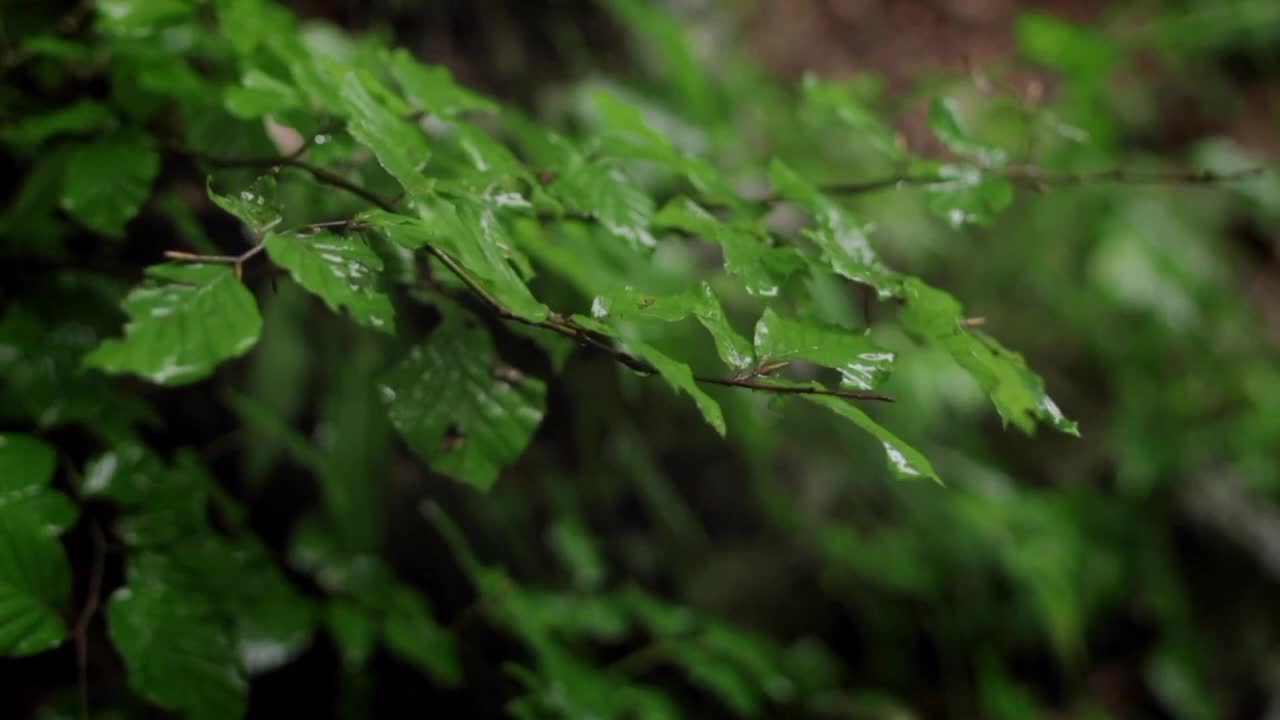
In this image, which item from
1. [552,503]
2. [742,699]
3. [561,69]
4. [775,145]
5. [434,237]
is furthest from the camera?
[775,145]

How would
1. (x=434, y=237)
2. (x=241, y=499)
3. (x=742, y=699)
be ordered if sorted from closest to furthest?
(x=434, y=237)
(x=742, y=699)
(x=241, y=499)

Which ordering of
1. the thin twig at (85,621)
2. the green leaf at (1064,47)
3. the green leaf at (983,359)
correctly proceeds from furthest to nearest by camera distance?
the green leaf at (1064,47) → the thin twig at (85,621) → the green leaf at (983,359)

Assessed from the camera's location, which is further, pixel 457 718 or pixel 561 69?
pixel 561 69

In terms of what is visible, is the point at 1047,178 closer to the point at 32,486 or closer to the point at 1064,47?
the point at 32,486

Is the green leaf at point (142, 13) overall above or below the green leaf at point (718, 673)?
above

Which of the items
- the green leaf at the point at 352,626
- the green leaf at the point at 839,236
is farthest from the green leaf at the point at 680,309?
the green leaf at the point at 352,626

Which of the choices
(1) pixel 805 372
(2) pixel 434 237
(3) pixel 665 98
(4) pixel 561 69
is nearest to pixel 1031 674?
(1) pixel 805 372

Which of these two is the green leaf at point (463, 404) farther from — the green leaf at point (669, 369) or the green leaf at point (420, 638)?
the green leaf at point (420, 638)

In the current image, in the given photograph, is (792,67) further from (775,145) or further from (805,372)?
(805,372)
